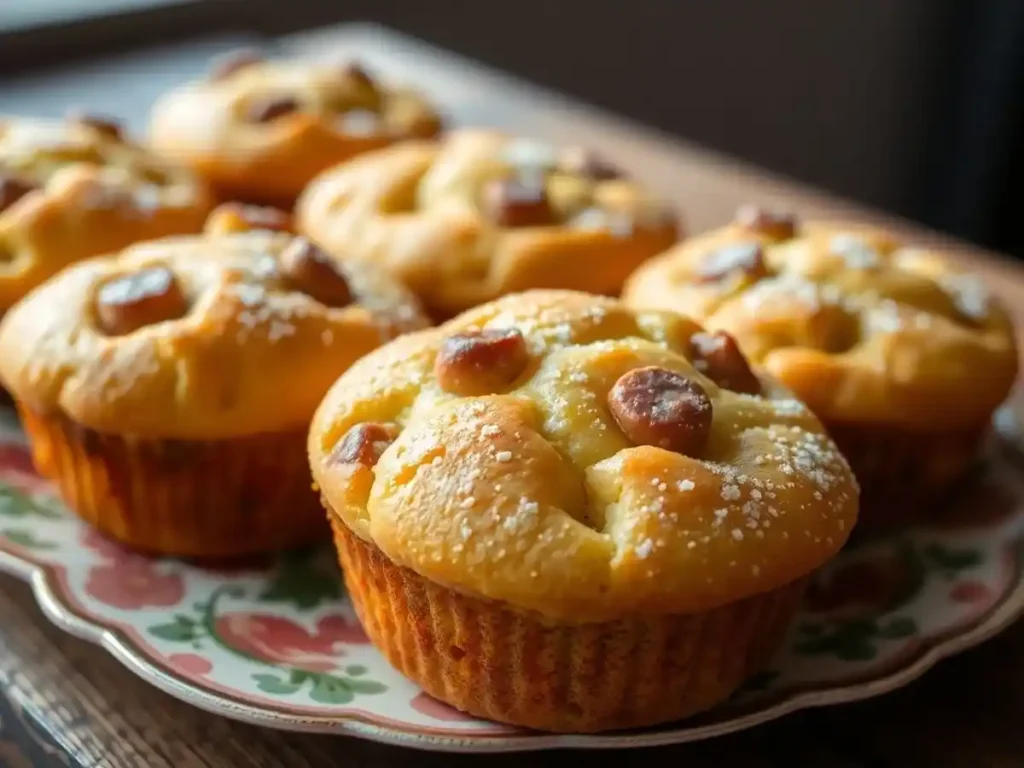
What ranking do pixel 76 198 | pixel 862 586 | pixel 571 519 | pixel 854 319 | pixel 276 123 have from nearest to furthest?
pixel 571 519
pixel 862 586
pixel 854 319
pixel 76 198
pixel 276 123

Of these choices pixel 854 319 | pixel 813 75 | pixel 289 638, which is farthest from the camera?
pixel 813 75

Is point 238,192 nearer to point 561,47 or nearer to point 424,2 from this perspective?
point 424,2

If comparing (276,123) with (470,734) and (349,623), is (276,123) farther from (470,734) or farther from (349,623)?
(470,734)

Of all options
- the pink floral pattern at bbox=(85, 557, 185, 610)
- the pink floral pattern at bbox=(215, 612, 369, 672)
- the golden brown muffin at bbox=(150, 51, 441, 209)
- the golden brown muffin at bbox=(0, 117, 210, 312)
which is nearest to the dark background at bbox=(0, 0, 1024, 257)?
the golden brown muffin at bbox=(150, 51, 441, 209)

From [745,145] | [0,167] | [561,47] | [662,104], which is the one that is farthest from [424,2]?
[0,167]

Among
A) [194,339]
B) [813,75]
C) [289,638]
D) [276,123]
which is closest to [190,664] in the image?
[289,638]

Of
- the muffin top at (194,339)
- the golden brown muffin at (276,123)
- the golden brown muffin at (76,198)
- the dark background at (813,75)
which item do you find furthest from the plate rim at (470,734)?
the dark background at (813,75)

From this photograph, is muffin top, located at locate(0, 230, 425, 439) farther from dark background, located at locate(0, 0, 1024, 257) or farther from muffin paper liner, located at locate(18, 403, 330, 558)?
dark background, located at locate(0, 0, 1024, 257)
